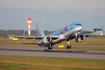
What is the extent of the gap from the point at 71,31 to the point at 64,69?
24258mm

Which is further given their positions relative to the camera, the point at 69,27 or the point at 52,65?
the point at 69,27

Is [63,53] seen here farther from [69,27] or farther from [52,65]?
[52,65]

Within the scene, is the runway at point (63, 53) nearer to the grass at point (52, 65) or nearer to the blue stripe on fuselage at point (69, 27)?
the blue stripe on fuselage at point (69, 27)

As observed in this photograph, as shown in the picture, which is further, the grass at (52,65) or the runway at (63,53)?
the runway at (63,53)

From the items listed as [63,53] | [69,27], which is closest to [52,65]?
[63,53]

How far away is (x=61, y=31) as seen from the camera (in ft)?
164

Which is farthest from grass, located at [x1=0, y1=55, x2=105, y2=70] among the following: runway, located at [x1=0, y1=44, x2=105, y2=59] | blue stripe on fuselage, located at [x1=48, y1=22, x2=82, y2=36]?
blue stripe on fuselage, located at [x1=48, y1=22, x2=82, y2=36]

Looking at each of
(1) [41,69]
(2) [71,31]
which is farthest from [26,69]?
(2) [71,31]

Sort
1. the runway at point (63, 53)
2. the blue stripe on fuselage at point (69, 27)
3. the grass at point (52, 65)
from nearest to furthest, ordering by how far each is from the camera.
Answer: the grass at point (52, 65) < the runway at point (63, 53) < the blue stripe on fuselage at point (69, 27)

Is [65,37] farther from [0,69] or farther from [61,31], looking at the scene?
[0,69]

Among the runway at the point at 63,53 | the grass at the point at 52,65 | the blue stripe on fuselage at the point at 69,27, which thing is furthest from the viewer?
the blue stripe on fuselage at the point at 69,27

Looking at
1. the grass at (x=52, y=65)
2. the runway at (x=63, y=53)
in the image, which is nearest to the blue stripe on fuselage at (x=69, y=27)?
the runway at (x=63, y=53)

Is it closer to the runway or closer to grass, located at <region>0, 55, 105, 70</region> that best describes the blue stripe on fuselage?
the runway

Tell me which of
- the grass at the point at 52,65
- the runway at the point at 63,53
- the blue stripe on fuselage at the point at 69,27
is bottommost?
the grass at the point at 52,65
